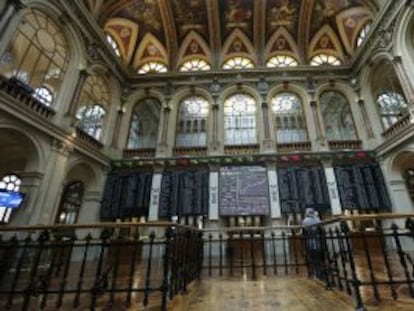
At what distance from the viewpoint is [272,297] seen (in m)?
3.48

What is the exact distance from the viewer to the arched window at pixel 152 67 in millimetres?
14641

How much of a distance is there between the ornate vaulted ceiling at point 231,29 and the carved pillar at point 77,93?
159 inches

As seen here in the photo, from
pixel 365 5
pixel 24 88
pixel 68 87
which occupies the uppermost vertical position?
pixel 365 5

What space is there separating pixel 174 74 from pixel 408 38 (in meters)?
11.0

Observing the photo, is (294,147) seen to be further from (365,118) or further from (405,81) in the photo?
(405,81)

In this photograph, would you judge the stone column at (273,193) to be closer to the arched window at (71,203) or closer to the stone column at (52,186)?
the stone column at (52,186)

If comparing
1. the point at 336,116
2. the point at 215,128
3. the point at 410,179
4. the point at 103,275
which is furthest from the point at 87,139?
the point at 410,179

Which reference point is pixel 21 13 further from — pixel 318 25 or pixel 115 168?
pixel 318 25

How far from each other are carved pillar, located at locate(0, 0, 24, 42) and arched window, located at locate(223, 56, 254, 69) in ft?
33.8

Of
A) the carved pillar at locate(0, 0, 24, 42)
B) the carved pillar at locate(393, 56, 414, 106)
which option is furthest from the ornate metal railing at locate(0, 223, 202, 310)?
the carved pillar at locate(393, 56, 414, 106)

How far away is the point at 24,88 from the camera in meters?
7.16

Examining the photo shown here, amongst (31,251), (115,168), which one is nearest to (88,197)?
(115,168)

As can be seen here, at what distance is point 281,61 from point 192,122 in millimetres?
6993

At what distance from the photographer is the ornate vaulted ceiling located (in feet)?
42.6
